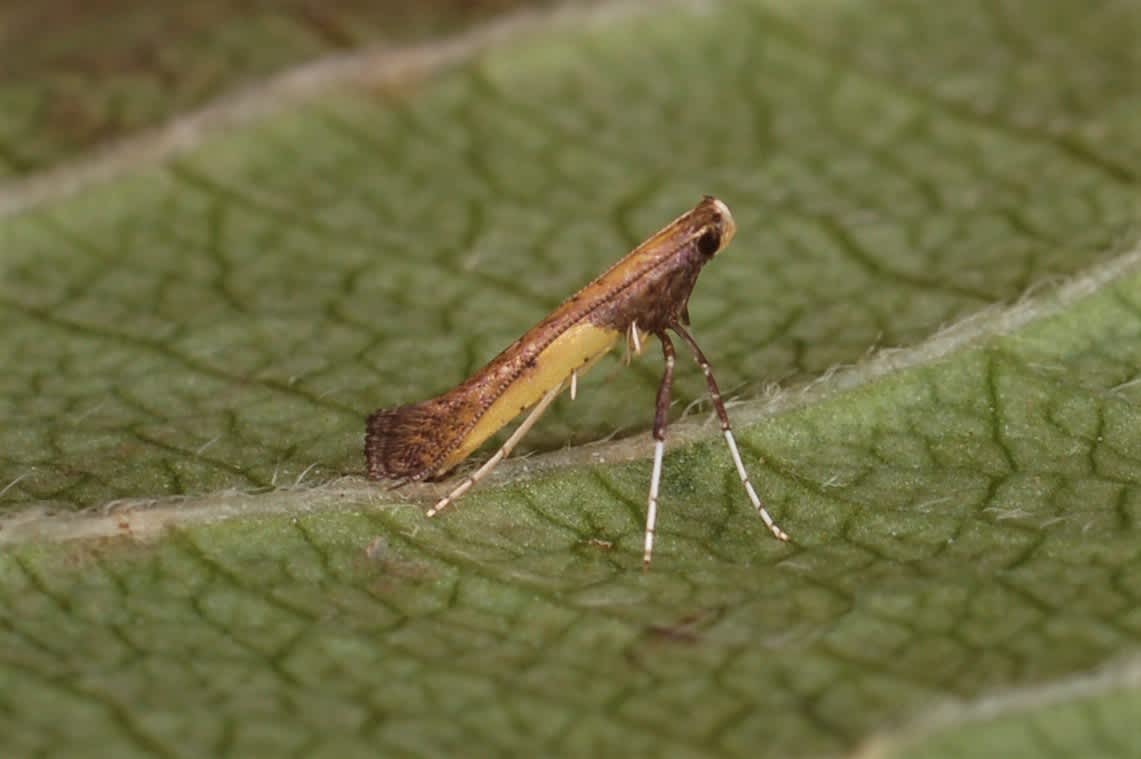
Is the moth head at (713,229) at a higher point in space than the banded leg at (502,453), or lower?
higher

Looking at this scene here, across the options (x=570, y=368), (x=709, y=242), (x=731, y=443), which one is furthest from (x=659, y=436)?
(x=709, y=242)

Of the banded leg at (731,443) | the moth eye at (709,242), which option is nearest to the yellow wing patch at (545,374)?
the banded leg at (731,443)

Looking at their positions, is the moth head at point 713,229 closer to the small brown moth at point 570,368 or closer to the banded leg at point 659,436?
the small brown moth at point 570,368

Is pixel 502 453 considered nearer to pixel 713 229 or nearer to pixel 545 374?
pixel 545 374

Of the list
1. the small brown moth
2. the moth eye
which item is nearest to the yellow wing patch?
the small brown moth

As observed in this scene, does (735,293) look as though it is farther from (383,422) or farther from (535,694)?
(535,694)

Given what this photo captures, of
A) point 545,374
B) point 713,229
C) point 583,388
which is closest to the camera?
point 545,374
